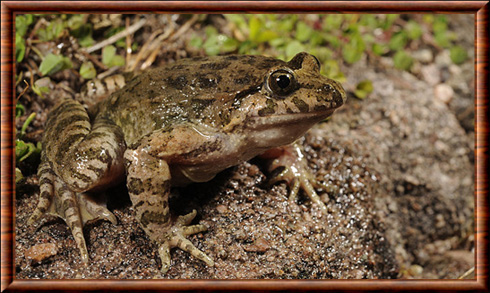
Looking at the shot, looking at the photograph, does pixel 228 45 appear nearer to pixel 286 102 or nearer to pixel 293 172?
pixel 293 172

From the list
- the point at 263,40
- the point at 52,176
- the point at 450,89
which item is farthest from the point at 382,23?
the point at 52,176

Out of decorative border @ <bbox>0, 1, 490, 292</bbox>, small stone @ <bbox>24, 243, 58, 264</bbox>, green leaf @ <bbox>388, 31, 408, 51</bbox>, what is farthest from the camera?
green leaf @ <bbox>388, 31, 408, 51</bbox>

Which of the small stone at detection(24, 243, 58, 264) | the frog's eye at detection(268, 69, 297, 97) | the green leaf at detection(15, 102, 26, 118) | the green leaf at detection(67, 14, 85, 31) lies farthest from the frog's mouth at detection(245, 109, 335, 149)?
the green leaf at detection(67, 14, 85, 31)

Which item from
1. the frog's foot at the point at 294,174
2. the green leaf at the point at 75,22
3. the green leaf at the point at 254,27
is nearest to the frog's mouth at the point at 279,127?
the frog's foot at the point at 294,174

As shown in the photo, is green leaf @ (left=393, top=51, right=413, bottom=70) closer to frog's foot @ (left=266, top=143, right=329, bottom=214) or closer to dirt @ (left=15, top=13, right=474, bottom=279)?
dirt @ (left=15, top=13, right=474, bottom=279)

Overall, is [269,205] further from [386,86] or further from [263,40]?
[386,86]

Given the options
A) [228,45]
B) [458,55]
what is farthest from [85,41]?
[458,55]

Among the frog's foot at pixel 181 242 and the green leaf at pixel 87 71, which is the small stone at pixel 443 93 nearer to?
the frog's foot at pixel 181 242
